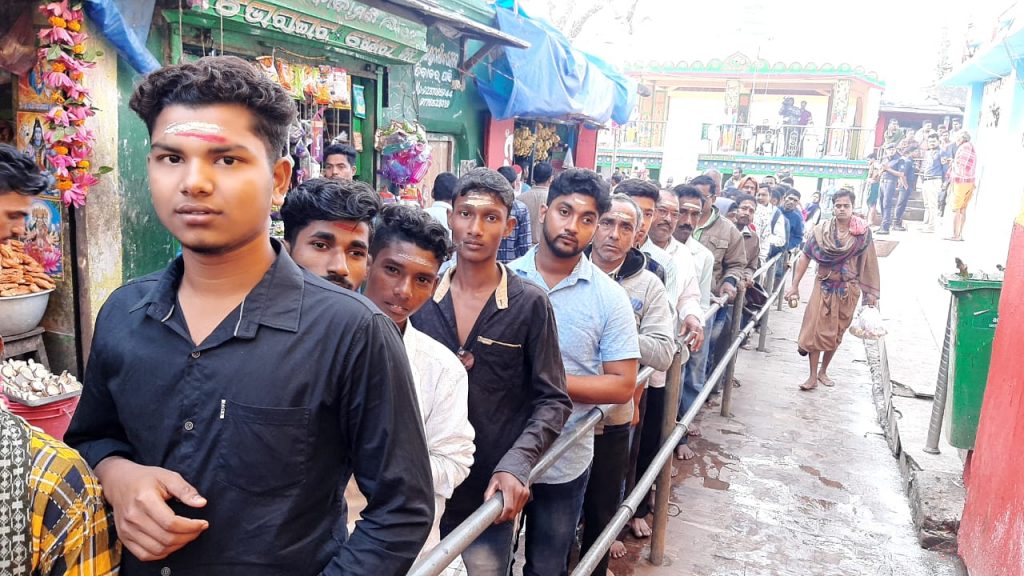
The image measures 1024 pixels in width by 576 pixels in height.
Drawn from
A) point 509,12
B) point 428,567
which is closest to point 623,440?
point 428,567

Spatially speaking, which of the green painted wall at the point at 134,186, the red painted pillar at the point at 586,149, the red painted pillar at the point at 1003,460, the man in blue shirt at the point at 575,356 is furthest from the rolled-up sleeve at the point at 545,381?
the red painted pillar at the point at 586,149

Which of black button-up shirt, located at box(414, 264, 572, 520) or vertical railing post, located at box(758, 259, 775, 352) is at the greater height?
black button-up shirt, located at box(414, 264, 572, 520)

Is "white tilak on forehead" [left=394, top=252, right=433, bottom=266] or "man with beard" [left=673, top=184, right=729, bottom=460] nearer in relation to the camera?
"white tilak on forehead" [left=394, top=252, right=433, bottom=266]

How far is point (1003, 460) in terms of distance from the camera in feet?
10.7

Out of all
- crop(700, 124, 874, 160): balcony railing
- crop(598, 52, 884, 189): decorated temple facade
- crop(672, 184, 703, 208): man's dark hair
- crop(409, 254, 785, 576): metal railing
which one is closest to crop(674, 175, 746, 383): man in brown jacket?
crop(672, 184, 703, 208): man's dark hair

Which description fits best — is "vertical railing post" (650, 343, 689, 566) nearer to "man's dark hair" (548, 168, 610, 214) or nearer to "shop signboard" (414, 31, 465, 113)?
"man's dark hair" (548, 168, 610, 214)

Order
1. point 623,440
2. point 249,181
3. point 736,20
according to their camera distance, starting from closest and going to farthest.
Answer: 1. point 249,181
2. point 623,440
3. point 736,20

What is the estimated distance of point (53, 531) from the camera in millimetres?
1057

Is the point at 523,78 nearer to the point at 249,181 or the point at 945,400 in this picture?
the point at 945,400

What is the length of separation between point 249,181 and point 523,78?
23.4ft

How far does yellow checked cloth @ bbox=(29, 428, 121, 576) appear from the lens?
41.3 inches

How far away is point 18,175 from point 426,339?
170 cm

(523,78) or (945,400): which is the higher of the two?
(523,78)

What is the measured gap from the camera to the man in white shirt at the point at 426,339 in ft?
5.88
